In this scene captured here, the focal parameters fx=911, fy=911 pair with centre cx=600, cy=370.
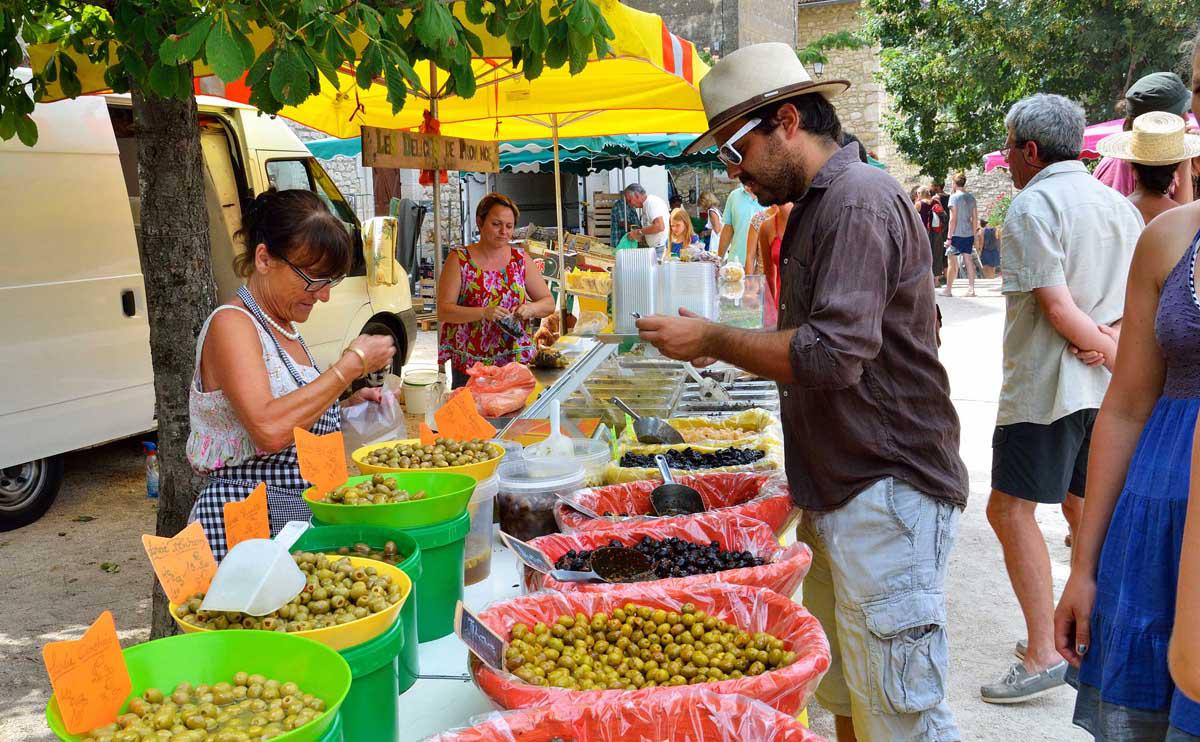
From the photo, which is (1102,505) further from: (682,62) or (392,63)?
(682,62)

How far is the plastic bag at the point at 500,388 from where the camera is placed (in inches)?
155

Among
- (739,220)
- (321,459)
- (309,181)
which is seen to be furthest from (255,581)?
(739,220)

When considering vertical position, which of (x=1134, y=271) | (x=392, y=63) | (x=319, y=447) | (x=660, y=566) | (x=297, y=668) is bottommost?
(x=660, y=566)

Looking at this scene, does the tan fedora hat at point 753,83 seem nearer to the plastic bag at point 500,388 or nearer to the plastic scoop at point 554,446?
the plastic scoop at point 554,446

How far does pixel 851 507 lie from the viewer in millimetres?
2148

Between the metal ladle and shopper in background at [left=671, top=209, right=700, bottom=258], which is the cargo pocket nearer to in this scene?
the metal ladle

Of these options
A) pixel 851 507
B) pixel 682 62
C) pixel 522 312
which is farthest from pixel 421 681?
pixel 682 62

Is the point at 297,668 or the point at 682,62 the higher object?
the point at 682,62

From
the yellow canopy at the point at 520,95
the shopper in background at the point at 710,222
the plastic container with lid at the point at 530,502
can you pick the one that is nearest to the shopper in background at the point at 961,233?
the shopper in background at the point at 710,222

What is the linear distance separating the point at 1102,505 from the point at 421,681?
1385 millimetres

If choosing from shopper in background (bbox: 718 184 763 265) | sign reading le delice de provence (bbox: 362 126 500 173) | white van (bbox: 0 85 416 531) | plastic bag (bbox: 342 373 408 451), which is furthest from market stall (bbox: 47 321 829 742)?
shopper in background (bbox: 718 184 763 265)

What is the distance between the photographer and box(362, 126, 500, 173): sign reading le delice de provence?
17.0 ft

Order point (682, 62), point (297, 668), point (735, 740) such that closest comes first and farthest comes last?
point (297, 668) < point (735, 740) < point (682, 62)

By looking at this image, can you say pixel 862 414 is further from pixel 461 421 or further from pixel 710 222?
pixel 710 222
